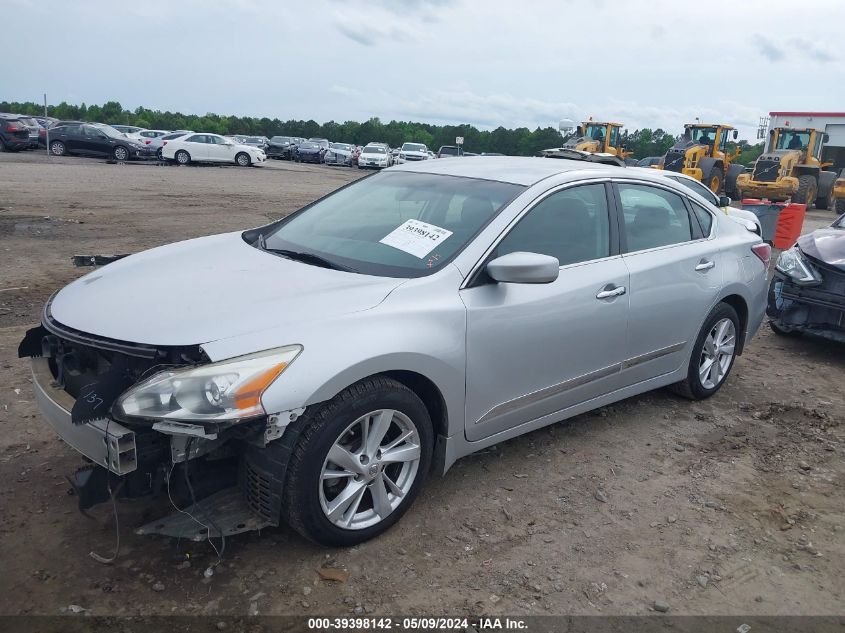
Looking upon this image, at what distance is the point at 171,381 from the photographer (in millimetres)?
2596

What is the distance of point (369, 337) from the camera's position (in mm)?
2916

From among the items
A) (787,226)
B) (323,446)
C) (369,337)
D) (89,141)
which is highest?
(89,141)

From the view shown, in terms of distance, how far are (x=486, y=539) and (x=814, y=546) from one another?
5.13 feet

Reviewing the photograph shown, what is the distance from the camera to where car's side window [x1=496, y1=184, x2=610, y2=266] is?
365cm

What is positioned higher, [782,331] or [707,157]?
[707,157]

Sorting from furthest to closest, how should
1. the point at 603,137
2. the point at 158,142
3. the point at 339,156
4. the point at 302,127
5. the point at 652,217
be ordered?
the point at 302,127, the point at 339,156, the point at 158,142, the point at 603,137, the point at 652,217

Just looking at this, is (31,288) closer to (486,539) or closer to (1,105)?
(486,539)

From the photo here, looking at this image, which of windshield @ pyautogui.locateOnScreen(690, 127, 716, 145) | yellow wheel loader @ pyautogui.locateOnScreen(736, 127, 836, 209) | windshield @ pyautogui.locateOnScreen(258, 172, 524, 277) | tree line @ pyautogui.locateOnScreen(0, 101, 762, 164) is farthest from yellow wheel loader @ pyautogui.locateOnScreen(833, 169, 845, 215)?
tree line @ pyautogui.locateOnScreen(0, 101, 762, 164)

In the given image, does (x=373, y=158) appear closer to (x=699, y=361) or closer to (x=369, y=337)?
(x=699, y=361)

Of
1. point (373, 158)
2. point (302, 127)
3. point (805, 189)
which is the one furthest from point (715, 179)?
point (302, 127)

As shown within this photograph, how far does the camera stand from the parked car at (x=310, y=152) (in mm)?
42469

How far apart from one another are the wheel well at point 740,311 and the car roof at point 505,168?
1179 mm

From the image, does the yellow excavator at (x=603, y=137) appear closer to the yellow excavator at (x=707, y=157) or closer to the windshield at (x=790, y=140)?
the yellow excavator at (x=707, y=157)

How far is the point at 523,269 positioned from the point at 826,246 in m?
4.57
